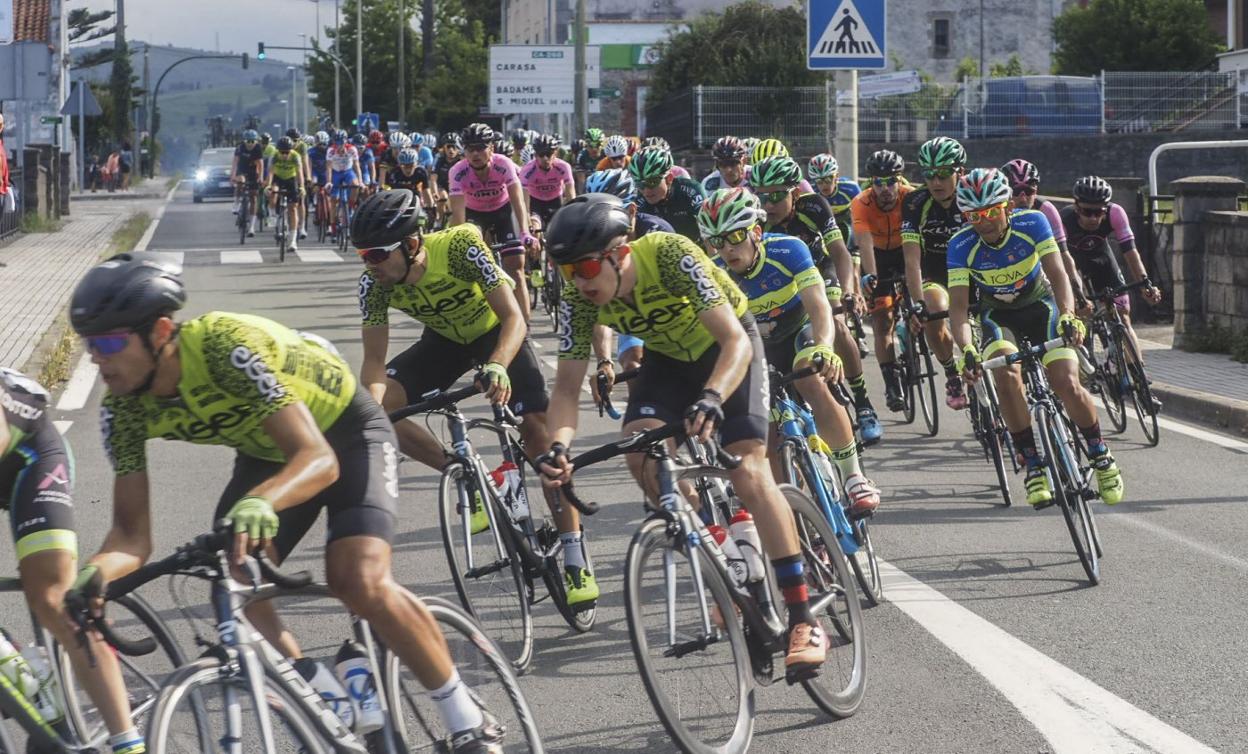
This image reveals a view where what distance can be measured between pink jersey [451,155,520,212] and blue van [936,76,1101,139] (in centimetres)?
2375

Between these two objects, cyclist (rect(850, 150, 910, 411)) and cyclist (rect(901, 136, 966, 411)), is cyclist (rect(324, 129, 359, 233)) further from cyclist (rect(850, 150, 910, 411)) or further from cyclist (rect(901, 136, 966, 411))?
cyclist (rect(901, 136, 966, 411))

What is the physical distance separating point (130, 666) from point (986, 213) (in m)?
5.59

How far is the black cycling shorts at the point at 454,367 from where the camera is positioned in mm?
7816

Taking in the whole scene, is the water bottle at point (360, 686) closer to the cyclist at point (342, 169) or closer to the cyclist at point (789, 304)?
the cyclist at point (789, 304)

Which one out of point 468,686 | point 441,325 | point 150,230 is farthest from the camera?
point 150,230

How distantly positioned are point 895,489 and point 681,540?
207 inches

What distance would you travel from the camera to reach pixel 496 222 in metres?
17.1

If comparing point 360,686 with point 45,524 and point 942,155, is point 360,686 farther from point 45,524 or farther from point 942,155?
point 942,155

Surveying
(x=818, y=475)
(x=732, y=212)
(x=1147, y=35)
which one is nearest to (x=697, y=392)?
(x=818, y=475)

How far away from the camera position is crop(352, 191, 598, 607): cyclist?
22.6ft

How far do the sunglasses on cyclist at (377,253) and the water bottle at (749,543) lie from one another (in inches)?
76.7

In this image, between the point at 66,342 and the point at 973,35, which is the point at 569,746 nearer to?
the point at 66,342

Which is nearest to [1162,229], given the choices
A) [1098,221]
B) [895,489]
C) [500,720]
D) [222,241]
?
[1098,221]

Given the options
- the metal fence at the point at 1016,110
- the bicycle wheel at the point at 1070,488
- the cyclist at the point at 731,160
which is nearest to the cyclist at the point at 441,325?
the bicycle wheel at the point at 1070,488
